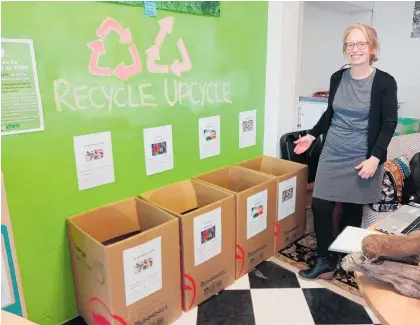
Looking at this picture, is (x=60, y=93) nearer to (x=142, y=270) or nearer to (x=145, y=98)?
(x=145, y=98)

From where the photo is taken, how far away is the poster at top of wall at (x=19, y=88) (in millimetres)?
1369

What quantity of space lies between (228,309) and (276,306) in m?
0.25

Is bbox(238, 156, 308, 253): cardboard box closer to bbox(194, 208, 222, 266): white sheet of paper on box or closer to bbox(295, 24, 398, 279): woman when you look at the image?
bbox(295, 24, 398, 279): woman

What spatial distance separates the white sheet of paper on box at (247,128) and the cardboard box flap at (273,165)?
0.42 ft

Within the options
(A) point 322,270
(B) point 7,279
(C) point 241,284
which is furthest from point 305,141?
(B) point 7,279

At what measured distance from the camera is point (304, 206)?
2.47 metres

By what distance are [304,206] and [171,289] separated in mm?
1157

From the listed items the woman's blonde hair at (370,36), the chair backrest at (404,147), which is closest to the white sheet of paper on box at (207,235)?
the woman's blonde hair at (370,36)

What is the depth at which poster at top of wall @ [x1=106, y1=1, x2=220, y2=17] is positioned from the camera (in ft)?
5.82

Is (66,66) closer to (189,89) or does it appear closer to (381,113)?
(189,89)

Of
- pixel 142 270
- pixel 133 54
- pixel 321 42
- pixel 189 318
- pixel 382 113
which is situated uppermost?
pixel 321 42

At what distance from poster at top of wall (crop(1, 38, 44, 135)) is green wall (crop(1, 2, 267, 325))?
3cm

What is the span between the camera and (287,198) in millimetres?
2291

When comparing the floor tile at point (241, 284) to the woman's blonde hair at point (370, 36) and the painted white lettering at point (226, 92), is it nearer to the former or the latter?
the painted white lettering at point (226, 92)
